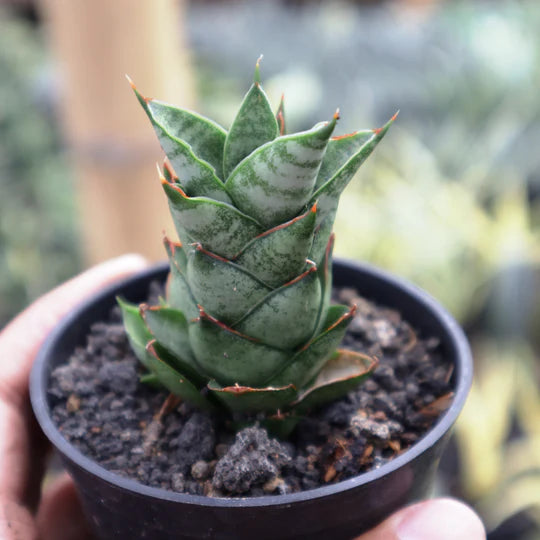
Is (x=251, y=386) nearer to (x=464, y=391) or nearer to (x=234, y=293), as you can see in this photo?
(x=234, y=293)

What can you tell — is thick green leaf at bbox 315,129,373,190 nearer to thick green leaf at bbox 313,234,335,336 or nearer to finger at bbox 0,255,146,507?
thick green leaf at bbox 313,234,335,336

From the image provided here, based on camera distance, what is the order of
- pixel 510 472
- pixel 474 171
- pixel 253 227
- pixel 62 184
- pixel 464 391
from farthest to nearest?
pixel 62 184
pixel 474 171
pixel 510 472
pixel 464 391
pixel 253 227

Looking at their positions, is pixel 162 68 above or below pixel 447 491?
above

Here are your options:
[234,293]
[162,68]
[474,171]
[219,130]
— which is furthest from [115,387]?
[474,171]

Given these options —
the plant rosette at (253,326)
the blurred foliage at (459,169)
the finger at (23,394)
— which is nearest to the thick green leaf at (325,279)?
the plant rosette at (253,326)

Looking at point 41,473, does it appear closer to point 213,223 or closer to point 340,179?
point 213,223

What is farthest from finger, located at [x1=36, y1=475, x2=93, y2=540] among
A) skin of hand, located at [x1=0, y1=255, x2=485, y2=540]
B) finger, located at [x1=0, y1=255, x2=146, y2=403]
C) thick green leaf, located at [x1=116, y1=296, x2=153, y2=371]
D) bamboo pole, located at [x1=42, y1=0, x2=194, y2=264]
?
bamboo pole, located at [x1=42, y1=0, x2=194, y2=264]

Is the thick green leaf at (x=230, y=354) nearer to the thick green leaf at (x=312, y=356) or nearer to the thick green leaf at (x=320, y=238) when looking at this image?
the thick green leaf at (x=312, y=356)
